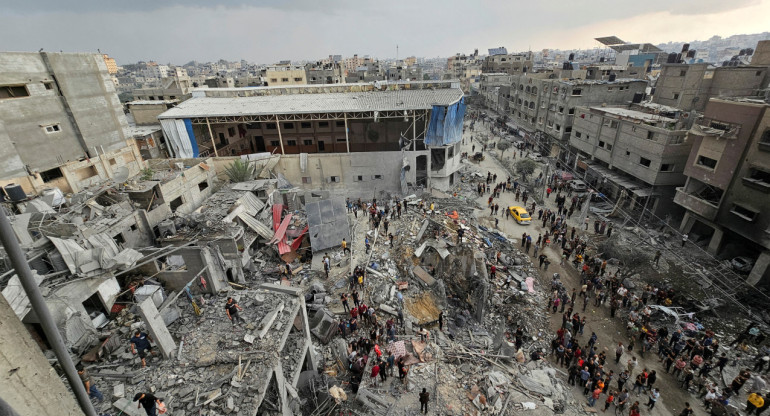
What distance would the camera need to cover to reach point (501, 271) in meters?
20.1

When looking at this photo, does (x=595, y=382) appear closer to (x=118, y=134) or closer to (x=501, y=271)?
(x=501, y=271)

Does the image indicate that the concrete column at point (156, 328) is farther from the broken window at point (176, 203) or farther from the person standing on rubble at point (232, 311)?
the broken window at point (176, 203)

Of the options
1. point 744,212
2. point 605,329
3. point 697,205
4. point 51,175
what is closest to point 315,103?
point 51,175

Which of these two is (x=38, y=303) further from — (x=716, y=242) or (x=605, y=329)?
(x=716, y=242)

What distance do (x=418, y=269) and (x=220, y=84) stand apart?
2144 inches

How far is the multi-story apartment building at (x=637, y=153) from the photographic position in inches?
947

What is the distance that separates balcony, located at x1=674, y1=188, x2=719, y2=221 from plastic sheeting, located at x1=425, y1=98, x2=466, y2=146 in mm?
15437

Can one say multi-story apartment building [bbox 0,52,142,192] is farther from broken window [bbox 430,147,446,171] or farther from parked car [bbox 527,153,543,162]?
parked car [bbox 527,153,543,162]

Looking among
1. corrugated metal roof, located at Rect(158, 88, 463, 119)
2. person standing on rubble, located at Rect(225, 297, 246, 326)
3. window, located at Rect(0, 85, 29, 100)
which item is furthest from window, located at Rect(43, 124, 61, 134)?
person standing on rubble, located at Rect(225, 297, 246, 326)

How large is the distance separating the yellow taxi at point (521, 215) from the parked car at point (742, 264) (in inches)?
443

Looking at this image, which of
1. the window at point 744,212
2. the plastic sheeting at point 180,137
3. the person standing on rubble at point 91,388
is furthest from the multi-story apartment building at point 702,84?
the plastic sheeting at point 180,137

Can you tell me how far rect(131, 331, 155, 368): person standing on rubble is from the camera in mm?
9930

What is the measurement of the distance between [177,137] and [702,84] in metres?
47.6

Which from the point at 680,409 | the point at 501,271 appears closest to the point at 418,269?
the point at 501,271
